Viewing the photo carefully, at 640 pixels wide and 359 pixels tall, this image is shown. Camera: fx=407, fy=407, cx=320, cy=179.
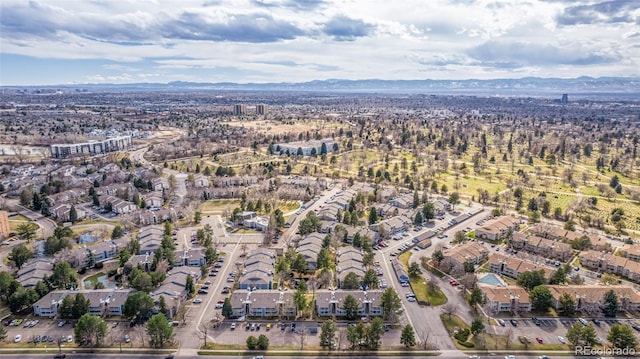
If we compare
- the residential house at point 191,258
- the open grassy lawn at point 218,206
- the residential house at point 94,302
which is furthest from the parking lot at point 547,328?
the open grassy lawn at point 218,206

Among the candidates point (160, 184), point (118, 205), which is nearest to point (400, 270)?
point (118, 205)

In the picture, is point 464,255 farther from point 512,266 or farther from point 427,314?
point 427,314

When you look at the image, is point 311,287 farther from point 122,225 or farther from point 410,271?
point 122,225

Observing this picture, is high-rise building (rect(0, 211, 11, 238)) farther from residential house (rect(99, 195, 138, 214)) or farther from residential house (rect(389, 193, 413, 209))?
residential house (rect(389, 193, 413, 209))

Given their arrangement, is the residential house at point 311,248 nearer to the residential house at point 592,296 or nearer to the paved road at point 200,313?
the paved road at point 200,313

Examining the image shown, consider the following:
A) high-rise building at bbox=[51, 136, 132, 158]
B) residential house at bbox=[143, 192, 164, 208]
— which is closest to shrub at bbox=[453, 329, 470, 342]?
residential house at bbox=[143, 192, 164, 208]

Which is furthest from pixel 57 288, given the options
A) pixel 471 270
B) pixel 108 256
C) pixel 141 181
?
pixel 471 270
